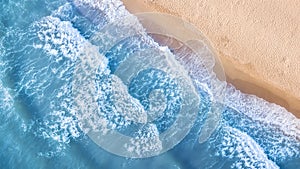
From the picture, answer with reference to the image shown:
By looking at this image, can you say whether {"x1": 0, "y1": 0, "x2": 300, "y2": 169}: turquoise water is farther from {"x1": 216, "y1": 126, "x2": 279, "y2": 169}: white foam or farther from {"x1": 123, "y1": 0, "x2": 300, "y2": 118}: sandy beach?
{"x1": 123, "y1": 0, "x2": 300, "y2": 118}: sandy beach

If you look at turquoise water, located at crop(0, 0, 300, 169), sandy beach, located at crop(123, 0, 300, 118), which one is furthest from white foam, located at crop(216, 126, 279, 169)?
sandy beach, located at crop(123, 0, 300, 118)

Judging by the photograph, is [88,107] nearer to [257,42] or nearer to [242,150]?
[242,150]

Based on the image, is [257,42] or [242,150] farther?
[257,42]

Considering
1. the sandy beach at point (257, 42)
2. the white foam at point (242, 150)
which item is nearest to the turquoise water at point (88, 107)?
the white foam at point (242, 150)

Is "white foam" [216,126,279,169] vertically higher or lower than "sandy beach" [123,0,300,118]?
lower

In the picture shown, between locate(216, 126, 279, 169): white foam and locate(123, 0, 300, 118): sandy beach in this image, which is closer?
locate(216, 126, 279, 169): white foam

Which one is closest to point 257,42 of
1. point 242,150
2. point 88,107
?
point 242,150
